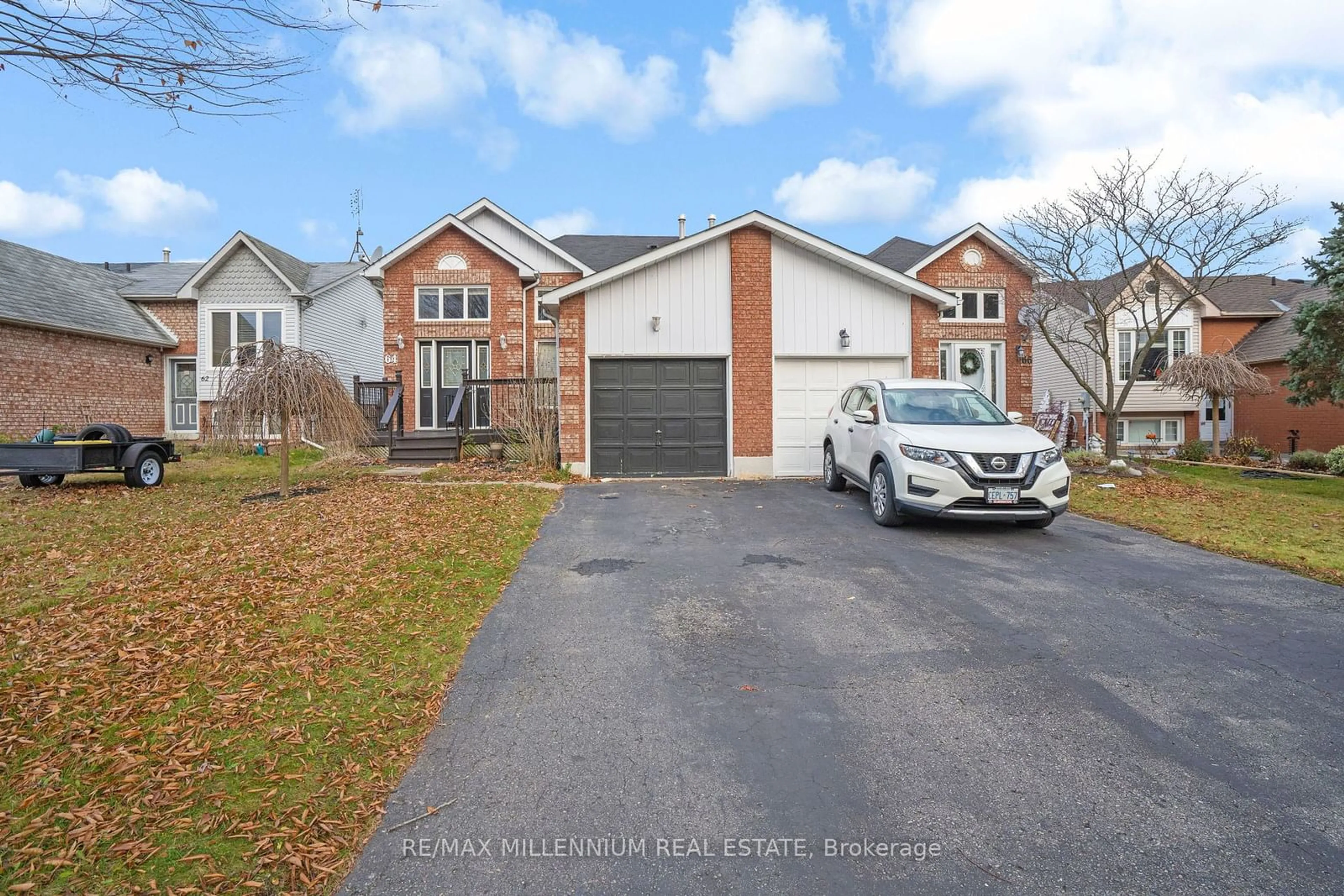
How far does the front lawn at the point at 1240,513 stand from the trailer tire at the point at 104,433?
14704 mm

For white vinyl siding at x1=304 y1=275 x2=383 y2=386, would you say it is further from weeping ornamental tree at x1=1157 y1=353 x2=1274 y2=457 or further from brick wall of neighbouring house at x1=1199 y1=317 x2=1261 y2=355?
brick wall of neighbouring house at x1=1199 y1=317 x2=1261 y2=355

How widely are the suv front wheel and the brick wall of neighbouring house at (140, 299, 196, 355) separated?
2227 cm

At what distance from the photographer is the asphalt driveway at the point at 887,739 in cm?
238

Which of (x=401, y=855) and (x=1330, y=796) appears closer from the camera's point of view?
(x=401, y=855)

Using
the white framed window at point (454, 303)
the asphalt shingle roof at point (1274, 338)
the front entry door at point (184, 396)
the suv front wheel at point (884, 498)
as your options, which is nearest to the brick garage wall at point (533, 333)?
the white framed window at point (454, 303)

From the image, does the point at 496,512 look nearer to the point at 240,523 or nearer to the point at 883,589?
the point at 240,523

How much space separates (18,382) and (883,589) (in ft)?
70.7

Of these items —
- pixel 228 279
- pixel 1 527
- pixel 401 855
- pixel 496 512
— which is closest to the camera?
pixel 401 855

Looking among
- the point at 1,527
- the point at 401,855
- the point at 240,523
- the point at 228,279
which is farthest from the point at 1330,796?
the point at 228,279

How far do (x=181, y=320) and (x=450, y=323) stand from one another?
32.5 ft

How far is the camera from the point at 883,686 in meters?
3.79

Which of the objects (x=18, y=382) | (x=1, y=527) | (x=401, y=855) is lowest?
(x=401, y=855)

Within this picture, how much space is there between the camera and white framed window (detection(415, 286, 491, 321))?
19078 mm

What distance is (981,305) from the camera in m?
21.7
